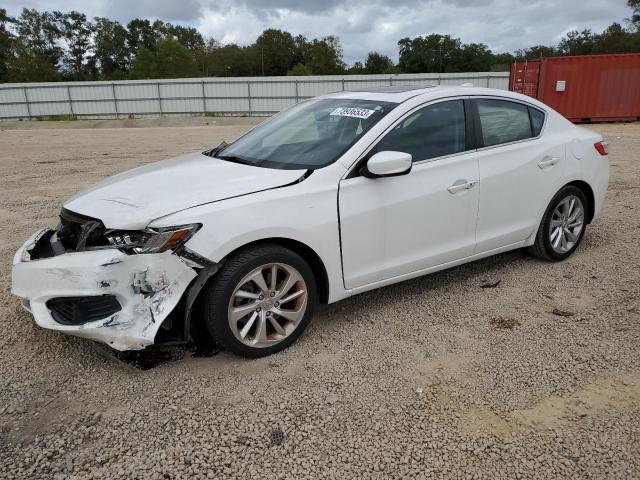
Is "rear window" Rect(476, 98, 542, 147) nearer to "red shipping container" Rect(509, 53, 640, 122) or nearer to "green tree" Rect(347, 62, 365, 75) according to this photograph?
"red shipping container" Rect(509, 53, 640, 122)

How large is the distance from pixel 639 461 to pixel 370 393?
1.32 metres

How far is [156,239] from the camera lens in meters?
2.94

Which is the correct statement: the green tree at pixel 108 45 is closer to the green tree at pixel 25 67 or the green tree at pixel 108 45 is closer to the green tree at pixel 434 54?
the green tree at pixel 25 67

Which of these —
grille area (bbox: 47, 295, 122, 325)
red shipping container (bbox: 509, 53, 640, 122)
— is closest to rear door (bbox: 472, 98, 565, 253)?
grille area (bbox: 47, 295, 122, 325)

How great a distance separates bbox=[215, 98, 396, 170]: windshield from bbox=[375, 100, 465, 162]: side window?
176 mm

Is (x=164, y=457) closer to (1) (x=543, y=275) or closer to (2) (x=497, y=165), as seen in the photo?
(2) (x=497, y=165)

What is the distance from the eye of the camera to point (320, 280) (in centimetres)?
354

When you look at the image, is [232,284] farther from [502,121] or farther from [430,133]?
[502,121]

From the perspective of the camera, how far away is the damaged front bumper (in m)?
2.89

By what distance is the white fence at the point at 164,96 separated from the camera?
31672 millimetres

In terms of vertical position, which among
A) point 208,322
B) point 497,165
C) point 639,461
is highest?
point 497,165

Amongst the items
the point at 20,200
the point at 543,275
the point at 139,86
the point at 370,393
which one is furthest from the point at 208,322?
the point at 139,86

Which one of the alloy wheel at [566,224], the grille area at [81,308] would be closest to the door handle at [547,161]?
the alloy wheel at [566,224]

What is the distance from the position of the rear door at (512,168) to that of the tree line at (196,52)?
69180mm
